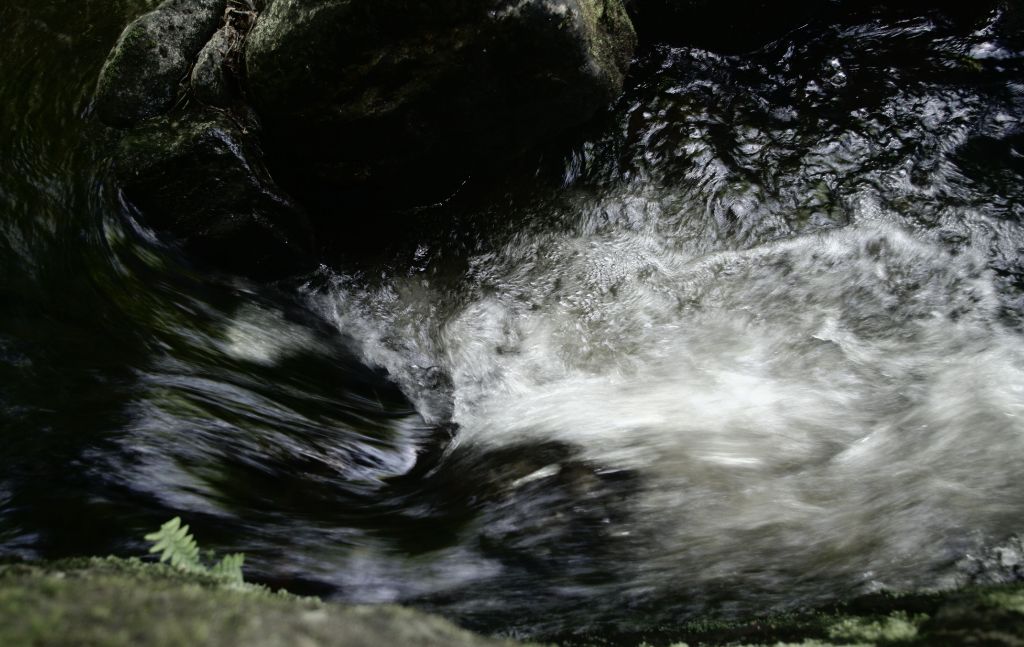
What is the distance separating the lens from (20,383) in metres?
3.36

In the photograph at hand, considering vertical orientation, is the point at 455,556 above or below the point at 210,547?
below

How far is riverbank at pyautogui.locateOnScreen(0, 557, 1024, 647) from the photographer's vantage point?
1312 millimetres

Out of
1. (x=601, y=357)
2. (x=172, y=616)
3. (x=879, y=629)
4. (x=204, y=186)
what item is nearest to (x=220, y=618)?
(x=172, y=616)

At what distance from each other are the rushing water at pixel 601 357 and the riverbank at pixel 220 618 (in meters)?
0.63

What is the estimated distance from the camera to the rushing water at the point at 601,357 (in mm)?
2898

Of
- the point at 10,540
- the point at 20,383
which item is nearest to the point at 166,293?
the point at 20,383

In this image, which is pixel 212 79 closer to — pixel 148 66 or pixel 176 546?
pixel 148 66

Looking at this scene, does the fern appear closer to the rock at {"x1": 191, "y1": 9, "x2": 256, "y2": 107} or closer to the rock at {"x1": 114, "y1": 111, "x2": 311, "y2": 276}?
the rock at {"x1": 114, "y1": 111, "x2": 311, "y2": 276}

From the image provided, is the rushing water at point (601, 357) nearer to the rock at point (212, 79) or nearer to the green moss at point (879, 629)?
the green moss at point (879, 629)

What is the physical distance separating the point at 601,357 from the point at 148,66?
3.57 metres

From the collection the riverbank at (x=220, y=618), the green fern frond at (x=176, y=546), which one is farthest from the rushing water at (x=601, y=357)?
the green fern frond at (x=176, y=546)

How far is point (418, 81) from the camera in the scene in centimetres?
415

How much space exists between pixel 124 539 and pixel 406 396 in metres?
1.93

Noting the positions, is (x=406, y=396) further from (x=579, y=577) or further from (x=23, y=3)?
(x=23, y=3)
